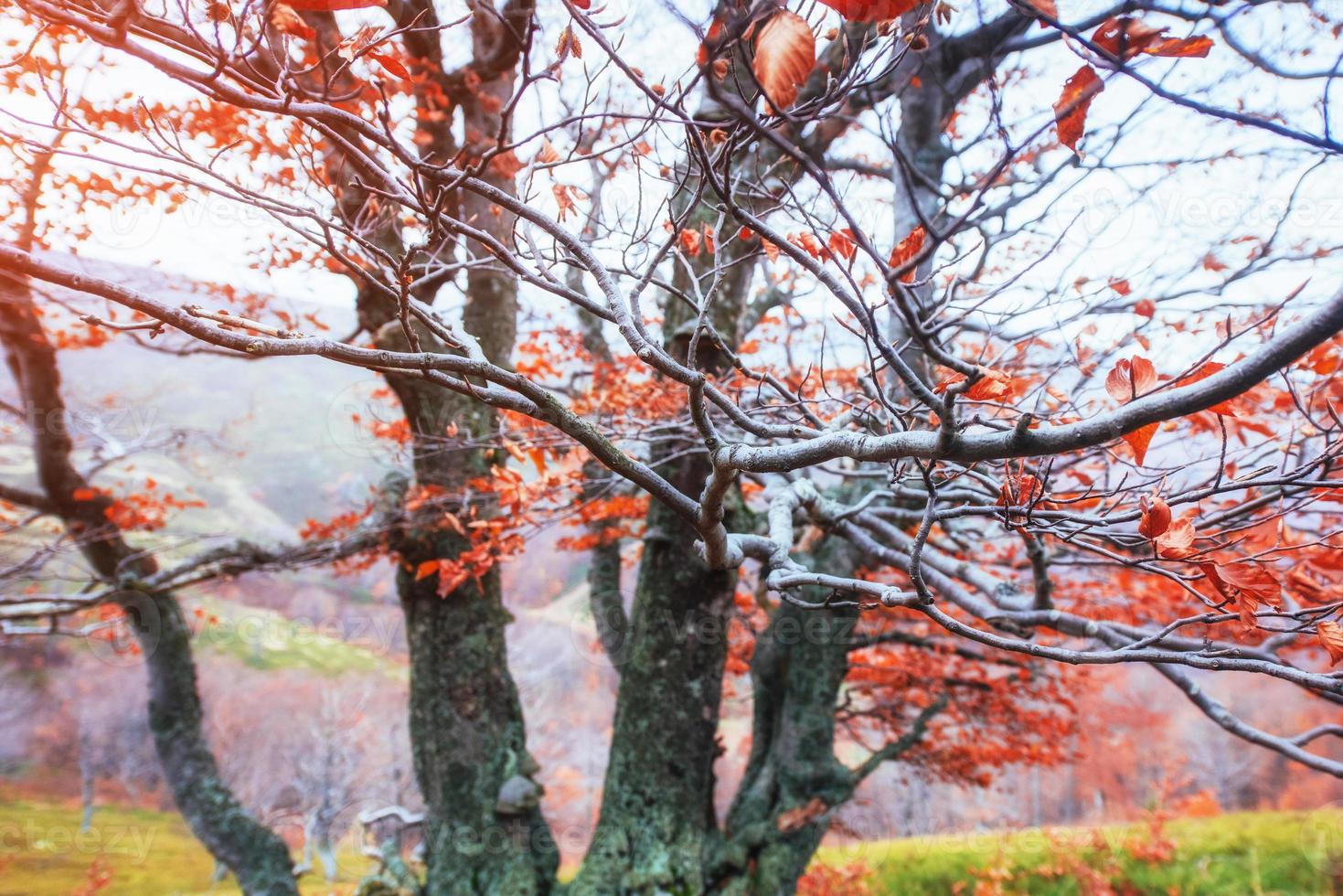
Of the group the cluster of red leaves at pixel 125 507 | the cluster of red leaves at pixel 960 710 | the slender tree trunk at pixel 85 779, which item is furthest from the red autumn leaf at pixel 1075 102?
the slender tree trunk at pixel 85 779

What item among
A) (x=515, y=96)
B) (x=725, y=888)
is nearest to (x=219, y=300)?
(x=515, y=96)

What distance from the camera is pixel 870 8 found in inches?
39.8

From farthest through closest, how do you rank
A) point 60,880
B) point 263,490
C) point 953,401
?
point 263,490
point 60,880
point 953,401

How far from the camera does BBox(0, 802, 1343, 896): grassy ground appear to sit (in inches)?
299

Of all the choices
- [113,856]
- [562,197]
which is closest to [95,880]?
[113,856]

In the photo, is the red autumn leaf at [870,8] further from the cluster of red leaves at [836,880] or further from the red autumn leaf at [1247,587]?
the cluster of red leaves at [836,880]

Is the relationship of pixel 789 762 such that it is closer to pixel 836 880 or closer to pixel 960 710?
pixel 960 710

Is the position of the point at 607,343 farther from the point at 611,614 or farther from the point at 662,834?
the point at 662,834

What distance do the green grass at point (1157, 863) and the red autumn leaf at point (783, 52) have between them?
982 centimetres

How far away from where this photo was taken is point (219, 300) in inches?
214

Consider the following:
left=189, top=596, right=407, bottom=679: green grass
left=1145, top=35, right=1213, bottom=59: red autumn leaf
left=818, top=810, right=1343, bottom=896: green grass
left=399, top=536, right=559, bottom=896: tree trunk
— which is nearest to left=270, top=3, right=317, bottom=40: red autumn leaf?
left=1145, top=35, right=1213, bottom=59: red autumn leaf

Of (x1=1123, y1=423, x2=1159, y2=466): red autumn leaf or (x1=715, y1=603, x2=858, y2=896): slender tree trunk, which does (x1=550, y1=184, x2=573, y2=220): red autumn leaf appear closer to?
(x1=1123, y1=423, x2=1159, y2=466): red autumn leaf

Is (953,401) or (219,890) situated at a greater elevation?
(953,401)

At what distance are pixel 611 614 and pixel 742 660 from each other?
2275mm
